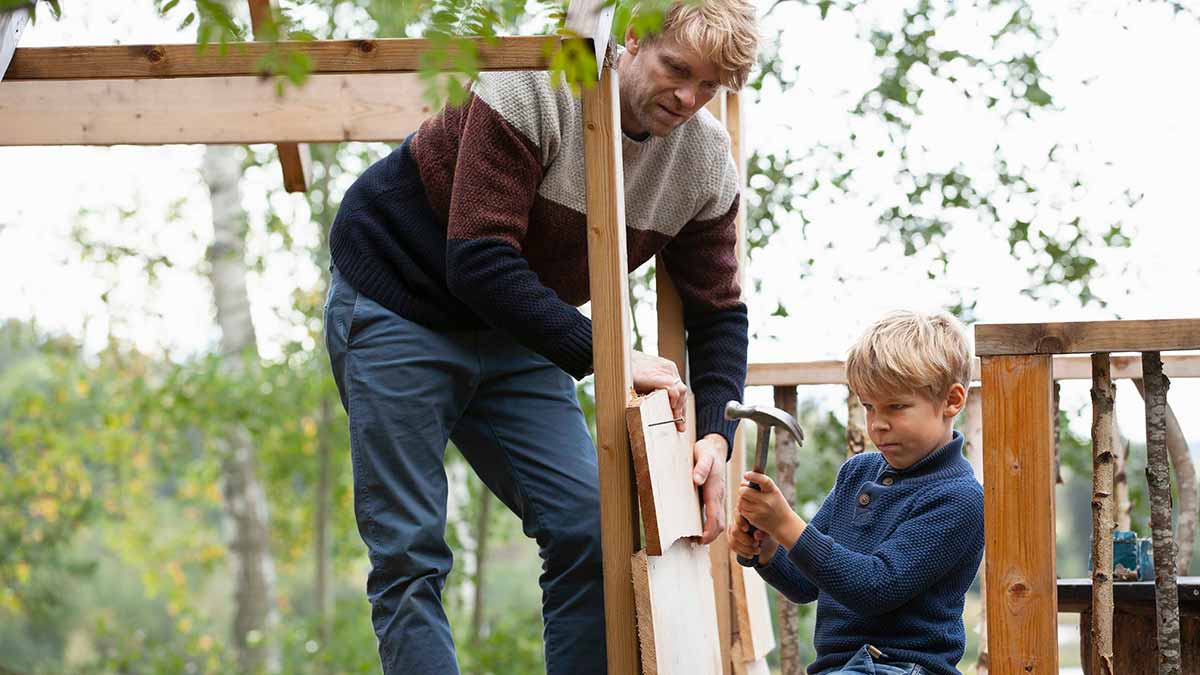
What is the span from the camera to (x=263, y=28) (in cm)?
115

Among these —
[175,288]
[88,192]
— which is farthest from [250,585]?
[88,192]

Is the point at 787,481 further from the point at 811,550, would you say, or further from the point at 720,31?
the point at 720,31

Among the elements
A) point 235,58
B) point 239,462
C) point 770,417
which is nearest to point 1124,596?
point 770,417

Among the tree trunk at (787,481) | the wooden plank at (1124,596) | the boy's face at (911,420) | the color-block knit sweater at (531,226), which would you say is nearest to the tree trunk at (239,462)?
the tree trunk at (787,481)

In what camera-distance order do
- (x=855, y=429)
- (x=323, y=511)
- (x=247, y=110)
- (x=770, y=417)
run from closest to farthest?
1. (x=770, y=417)
2. (x=855, y=429)
3. (x=247, y=110)
4. (x=323, y=511)

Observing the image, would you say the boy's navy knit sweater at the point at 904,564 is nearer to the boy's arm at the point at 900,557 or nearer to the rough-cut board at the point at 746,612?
the boy's arm at the point at 900,557

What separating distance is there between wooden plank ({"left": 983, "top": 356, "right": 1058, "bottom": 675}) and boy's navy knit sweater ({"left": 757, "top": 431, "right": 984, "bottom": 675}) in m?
0.16

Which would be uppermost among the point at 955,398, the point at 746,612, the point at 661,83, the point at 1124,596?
the point at 661,83

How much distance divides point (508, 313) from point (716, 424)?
0.52 m

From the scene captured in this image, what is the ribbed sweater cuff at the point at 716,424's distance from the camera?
237cm

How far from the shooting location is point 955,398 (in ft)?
6.95

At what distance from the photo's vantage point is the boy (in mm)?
2016

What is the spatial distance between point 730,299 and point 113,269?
7622 mm

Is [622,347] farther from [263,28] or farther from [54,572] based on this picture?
[54,572]
